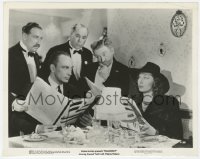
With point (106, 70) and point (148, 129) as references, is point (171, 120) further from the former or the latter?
point (106, 70)

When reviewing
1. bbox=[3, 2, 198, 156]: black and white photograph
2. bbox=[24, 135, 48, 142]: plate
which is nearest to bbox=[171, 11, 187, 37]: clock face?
bbox=[3, 2, 198, 156]: black and white photograph

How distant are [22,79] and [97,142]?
21 cm

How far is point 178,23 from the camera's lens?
0.62 m

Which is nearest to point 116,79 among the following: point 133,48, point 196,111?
point 133,48

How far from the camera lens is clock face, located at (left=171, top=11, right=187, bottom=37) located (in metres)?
0.62

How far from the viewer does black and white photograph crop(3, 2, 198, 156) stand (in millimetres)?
616

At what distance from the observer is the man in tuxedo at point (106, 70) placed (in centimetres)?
62

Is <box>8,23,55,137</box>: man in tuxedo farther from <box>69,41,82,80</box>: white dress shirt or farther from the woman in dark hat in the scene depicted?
the woman in dark hat

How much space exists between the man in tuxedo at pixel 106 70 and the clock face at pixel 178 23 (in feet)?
0.43

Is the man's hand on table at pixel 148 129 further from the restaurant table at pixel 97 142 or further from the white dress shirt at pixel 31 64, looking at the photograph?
the white dress shirt at pixel 31 64

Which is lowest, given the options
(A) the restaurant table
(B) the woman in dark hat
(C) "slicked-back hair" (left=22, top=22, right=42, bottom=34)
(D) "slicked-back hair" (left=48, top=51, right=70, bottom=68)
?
(A) the restaurant table

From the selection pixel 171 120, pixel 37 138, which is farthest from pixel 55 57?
pixel 171 120

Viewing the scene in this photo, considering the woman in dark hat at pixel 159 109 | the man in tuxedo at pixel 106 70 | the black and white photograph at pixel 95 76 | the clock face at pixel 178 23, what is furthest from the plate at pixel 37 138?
the clock face at pixel 178 23

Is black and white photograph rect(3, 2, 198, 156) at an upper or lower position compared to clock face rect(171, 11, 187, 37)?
lower
